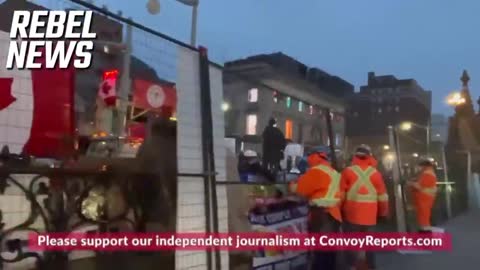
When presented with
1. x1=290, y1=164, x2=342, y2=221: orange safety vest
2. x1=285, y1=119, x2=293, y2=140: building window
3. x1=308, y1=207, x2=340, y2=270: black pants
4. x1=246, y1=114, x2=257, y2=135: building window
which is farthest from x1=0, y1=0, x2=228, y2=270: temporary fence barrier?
x1=285, y1=119, x2=293, y2=140: building window

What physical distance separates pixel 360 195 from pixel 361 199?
54mm

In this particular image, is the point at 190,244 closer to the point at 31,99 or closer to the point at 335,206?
the point at 31,99

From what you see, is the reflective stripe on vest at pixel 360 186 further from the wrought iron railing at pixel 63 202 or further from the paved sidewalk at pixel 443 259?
the wrought iron railing at pixel 63 202

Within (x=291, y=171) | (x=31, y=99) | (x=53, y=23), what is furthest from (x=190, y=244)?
(x=291, y=171)

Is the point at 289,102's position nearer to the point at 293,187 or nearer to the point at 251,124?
the point at 251,124

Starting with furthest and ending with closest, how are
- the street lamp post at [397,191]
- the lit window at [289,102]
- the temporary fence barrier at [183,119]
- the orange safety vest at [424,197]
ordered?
the orange safety vest at [424,197]
the street lamp post at [397,191]
the lit window at [289,102]
the temporary fence barrier at [183,119]

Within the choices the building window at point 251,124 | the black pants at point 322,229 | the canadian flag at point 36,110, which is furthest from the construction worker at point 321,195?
the canadian flag at point 36,110

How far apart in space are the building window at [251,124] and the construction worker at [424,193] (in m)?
5.55

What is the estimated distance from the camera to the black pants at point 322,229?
22.6 ft

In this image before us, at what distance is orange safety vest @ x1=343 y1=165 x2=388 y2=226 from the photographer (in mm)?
7395

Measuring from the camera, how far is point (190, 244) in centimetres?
475

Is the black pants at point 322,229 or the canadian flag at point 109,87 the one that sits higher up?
the canadian flag at point 109,87

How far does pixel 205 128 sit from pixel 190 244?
1014 millimetres

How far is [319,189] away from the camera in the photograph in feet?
22.2
